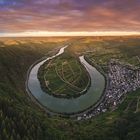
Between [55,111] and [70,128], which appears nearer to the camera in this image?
[70,128]

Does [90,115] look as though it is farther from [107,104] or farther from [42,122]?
[42,122]

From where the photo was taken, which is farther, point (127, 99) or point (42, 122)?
point (127, 99)

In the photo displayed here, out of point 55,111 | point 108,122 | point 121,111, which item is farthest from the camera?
point 55,111

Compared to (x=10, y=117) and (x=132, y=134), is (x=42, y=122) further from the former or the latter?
(x=132, y=134)

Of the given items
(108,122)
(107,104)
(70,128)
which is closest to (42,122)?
(70,128)

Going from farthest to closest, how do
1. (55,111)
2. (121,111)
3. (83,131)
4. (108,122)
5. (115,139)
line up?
(55,111) → (121,111) → (108,122) → (83,131) → (115,139)

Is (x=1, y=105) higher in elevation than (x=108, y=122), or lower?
higher

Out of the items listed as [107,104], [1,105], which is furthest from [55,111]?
[1,105]

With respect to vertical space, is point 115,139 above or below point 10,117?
below

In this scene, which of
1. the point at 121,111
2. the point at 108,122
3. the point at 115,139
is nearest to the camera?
the point at 115,139
